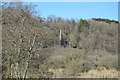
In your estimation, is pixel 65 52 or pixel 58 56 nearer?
pixel 58 56

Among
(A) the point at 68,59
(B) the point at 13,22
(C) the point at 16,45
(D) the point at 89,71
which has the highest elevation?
(B) the point at 13,22

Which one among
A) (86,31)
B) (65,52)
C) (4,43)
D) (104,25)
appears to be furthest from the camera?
(86,31)

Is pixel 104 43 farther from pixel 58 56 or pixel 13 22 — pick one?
pixel 13 22

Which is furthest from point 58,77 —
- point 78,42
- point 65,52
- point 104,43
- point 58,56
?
point 78,42

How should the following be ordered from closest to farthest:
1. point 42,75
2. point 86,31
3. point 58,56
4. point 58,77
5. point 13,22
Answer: point 13,22, point 42,75, point 58,77, point 58,56, point 86,31

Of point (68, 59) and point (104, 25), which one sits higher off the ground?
point (104, 25)

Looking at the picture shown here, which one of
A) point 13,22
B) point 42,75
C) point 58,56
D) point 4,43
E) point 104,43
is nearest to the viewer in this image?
point 4,43

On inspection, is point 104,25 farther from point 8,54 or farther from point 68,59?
point 8,54

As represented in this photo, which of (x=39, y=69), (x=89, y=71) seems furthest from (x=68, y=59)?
(x=39, y=69)

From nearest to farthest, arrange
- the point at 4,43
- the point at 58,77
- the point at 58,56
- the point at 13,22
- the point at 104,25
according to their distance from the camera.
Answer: the point at 4,43 → the point at 13,22 → the point at 58,77 → the point at 58,56 → the point at 104,25
